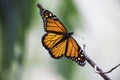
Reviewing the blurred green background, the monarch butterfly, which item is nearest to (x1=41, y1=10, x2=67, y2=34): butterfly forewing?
the monarch butterfly

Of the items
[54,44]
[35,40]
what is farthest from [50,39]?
[35,40]

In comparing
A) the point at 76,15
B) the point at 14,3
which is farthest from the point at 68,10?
the point at 14,3

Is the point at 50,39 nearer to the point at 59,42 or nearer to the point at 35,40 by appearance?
the point at 59,42

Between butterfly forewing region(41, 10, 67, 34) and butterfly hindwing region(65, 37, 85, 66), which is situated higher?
butterfly forewing region(41, 10, 67, 34)

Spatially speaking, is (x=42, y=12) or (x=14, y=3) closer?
(x=42, y=12)

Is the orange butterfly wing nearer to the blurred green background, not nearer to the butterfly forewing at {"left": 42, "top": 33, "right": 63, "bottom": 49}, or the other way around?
the butterfly forewing at {"left": 42, "top": 33, "right": 63, "bottom": 49}

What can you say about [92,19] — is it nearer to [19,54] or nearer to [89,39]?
[89,39]

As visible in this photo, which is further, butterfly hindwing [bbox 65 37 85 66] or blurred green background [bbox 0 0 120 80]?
blurred green background [bbox 0 0 120 80]
